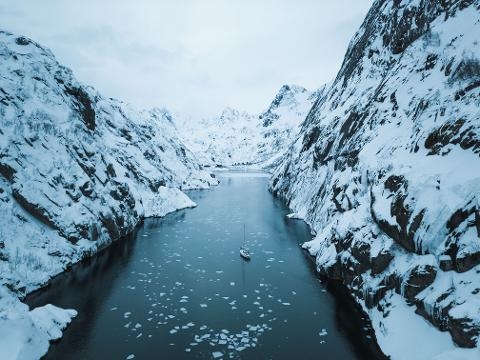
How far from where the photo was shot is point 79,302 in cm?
3028

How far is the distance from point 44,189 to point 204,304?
22317mm

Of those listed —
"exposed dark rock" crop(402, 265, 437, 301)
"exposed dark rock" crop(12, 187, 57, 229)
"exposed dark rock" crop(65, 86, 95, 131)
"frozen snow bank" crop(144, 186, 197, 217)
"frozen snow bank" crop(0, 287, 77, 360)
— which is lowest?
"exposed dark rock" crop(402, 265, 437, 301)

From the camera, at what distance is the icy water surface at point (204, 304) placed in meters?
23.3

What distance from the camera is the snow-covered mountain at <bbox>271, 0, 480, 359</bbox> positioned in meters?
19.3

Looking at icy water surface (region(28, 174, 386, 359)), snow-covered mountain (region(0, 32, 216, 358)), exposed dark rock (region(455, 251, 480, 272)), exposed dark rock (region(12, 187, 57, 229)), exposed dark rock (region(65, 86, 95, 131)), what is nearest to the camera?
exposed dark rock (region(455, 251, 480, 272))

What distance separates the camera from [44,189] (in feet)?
127

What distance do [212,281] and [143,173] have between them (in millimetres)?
42857

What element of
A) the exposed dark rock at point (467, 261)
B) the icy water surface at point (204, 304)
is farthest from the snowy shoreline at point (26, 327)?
the exposed dark rock at point (467, 261)

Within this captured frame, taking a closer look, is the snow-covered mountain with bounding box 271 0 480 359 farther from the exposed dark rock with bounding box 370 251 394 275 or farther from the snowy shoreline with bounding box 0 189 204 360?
the snowy shoreline with bounding box 0 189 204 360

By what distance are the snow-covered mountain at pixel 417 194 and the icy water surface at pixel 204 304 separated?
303cm

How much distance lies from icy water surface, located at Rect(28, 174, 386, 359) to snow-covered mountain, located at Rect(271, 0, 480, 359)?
3033 millimetres

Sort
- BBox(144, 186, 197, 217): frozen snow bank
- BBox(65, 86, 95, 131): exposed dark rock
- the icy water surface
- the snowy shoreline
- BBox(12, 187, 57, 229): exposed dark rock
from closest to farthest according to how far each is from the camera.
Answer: the snowy shoreline → the icy water surface → BBox(12, 187, 57, 229): exposed dark rock → BBox(65, 86, 95, 131): exposed dark rock → BBox(144, 186, 197, 217): frozen snow bank

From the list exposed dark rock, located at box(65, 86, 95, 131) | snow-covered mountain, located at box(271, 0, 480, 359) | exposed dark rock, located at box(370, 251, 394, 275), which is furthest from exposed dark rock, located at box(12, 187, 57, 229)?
exposed dark rock, located at box(370, 251, 394, 275)

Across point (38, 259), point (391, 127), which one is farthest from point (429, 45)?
point (38, 259)
